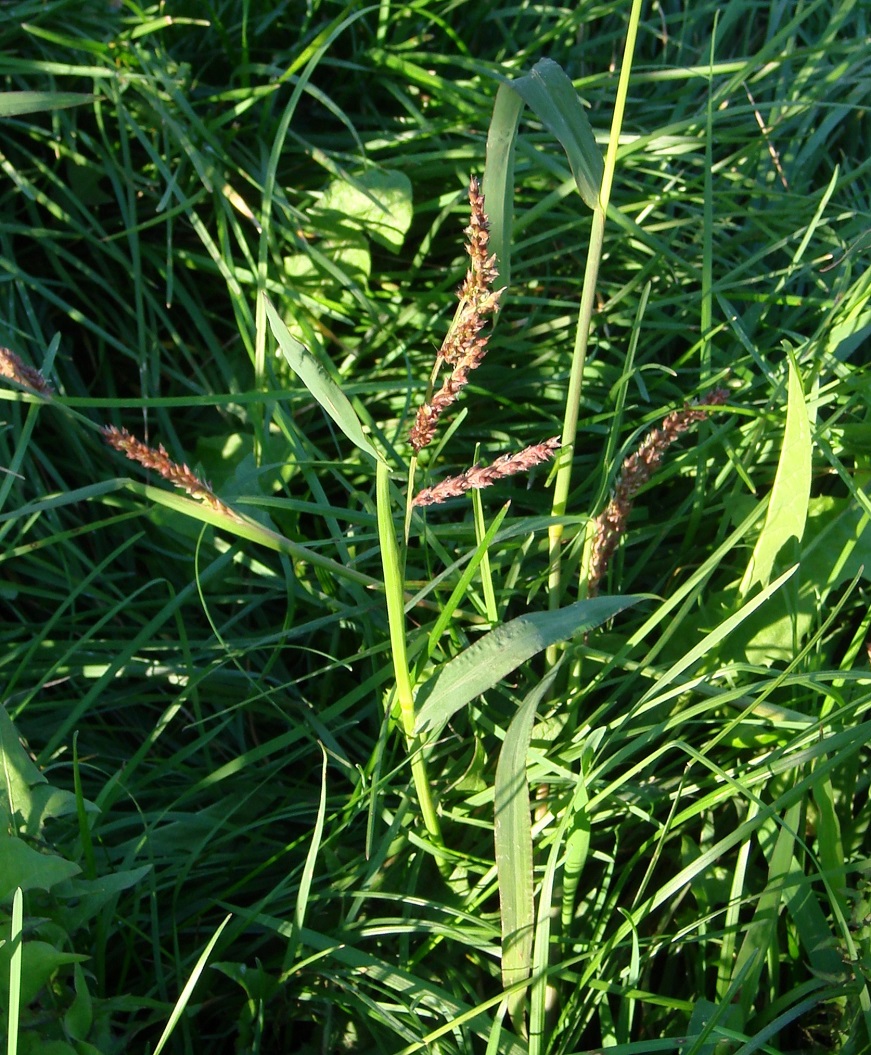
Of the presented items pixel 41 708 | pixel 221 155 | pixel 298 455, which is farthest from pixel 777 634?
pixel 221 155

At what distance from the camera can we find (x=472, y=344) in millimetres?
879

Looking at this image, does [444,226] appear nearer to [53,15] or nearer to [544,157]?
[544,157]

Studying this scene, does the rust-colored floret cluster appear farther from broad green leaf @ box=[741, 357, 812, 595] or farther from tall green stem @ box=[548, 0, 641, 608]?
broad green leaf @ box=[741, 357, 812, 595]

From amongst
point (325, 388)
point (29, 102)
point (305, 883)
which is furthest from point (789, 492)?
point (29, 102)

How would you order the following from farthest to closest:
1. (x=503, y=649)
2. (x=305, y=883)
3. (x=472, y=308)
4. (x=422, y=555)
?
(x=422, y=555) → (x=305, y=883) → (x=503, y=649) → (x=472, y=308)

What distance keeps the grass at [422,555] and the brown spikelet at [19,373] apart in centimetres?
8

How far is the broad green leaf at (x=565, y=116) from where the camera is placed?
3.18ft

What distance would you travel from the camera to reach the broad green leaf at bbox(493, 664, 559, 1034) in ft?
3.36

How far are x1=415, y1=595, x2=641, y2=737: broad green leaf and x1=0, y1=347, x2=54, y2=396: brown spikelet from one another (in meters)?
0.52

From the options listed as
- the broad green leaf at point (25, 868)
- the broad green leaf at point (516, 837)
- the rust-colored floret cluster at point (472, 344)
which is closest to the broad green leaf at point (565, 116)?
the rust-colored floret cluster at point (472, 344)

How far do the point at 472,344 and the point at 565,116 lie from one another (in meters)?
0.29

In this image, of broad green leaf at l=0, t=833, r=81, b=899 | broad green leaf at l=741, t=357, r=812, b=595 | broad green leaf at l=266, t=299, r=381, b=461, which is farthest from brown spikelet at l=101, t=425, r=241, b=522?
broad green leaf at l=741, t=357, r=812, b=595

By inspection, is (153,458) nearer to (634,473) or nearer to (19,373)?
(19,373)

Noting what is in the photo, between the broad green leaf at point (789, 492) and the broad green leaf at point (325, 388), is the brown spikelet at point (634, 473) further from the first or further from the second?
the broad green leaf at point (325, 388)
